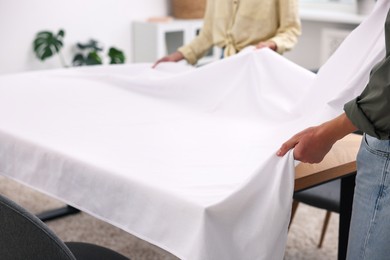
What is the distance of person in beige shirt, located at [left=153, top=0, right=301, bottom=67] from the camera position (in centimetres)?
289

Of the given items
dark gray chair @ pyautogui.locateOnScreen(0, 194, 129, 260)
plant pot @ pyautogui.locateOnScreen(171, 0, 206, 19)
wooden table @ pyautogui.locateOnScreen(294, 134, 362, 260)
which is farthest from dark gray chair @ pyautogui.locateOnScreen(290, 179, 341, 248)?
plant pot @ pyautogui.locateOnScreen(171, 0, 206, 19)

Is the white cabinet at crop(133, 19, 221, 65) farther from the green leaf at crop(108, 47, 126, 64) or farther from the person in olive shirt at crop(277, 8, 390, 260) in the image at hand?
the person in olive shirt at crop(277, 8, 390, 260)

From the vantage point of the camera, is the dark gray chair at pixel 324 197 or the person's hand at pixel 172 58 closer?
the dark gray chair at pixel 324 197

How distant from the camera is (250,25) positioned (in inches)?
116

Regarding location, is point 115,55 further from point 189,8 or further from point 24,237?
point 24,237

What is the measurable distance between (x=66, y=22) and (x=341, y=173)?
3.43 metres

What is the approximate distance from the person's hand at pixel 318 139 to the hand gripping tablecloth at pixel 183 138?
45 mm

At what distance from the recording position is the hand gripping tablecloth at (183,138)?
4.97 feet

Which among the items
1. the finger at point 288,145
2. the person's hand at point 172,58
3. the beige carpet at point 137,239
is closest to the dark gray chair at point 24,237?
the finger at point 288,145

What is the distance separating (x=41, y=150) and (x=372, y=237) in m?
0.97

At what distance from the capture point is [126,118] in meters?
2.18

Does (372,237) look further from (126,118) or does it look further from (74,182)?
(126,118)

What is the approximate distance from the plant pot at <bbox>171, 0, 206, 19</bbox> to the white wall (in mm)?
165

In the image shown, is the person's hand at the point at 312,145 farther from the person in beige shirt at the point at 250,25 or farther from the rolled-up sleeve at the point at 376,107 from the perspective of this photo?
the person in beige shirt at the point at 250,25
